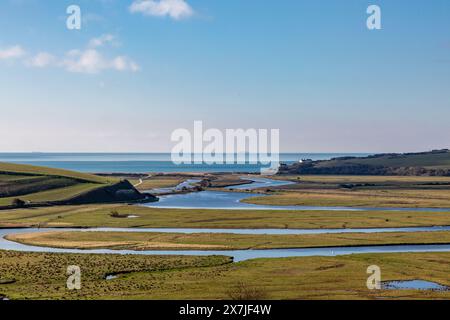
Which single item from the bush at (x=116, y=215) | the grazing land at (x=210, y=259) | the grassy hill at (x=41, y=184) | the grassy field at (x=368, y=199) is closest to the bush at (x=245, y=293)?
the grazing land at (x=210, y=259)

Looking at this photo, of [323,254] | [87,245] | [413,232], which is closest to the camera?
[323,254]

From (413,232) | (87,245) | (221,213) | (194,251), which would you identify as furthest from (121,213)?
(413,232)

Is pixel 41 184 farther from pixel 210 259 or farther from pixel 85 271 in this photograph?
pixel 85 271

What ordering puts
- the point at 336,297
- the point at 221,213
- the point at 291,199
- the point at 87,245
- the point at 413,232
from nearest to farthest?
1. the point at 336,297
2. the point at 87,245
3. the point at 413,232
4. the point at 221,213
5. the point at 291,199

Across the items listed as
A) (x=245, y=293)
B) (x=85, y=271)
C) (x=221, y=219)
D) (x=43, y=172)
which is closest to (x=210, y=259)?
(x=85, y=271)

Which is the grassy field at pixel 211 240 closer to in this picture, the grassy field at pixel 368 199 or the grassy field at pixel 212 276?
the grassy field at pixel 212 276
